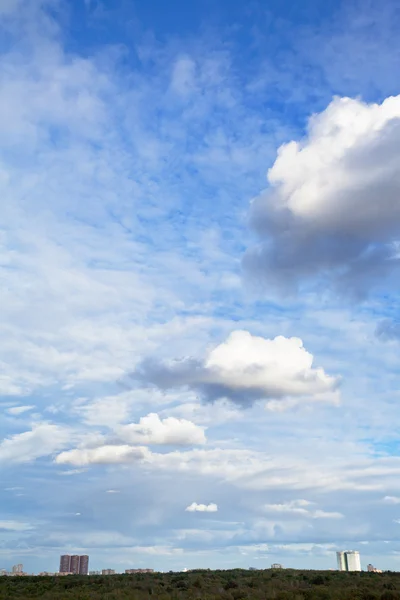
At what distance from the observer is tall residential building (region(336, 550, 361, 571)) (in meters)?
61.5

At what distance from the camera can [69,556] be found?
7719cm

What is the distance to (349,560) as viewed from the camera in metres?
62.9

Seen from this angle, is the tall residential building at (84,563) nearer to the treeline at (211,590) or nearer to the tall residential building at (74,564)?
the tall residential building at (74,564)

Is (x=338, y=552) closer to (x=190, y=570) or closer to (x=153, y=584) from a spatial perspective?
(x=190, y=570)

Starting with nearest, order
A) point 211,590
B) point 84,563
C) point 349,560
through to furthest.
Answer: point 211,590, point 349,560, point 84,563

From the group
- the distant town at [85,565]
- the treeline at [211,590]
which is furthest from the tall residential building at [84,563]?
the treeline at [211,590]

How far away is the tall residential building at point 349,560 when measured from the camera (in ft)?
202

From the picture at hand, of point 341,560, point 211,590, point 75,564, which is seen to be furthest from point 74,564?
point 211,590

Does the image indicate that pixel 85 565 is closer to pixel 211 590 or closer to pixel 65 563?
pixel 65 563

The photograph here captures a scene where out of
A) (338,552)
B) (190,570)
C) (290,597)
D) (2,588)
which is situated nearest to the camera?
(290,597)

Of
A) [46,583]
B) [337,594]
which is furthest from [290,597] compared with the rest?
[46,583]

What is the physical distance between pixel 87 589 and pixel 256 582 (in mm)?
11505

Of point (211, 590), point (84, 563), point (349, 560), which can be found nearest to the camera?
point (211, 590)

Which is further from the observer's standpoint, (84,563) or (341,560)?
(84,563)
